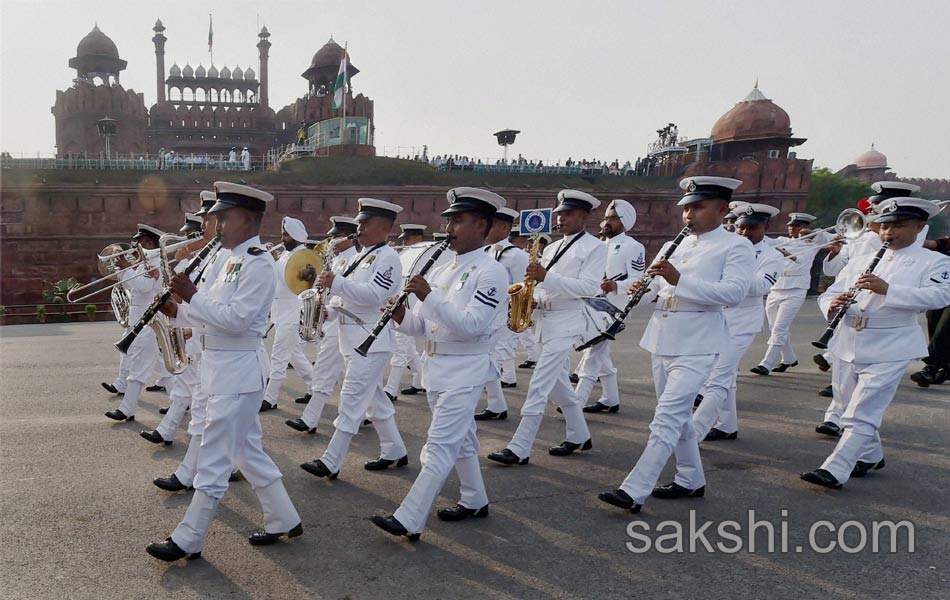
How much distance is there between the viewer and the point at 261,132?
56.4 m

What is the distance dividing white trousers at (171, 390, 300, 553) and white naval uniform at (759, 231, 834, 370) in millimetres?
8127

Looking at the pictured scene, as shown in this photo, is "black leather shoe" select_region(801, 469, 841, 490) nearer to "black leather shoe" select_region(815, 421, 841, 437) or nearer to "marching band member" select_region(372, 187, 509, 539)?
"black leather shoe" select_region(815, 421, 841, 437)

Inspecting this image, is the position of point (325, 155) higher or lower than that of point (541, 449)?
higher

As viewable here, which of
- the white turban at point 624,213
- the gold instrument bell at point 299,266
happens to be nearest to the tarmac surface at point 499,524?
the gold instrument bell at point 299,266

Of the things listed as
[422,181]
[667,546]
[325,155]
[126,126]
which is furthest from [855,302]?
[126,126]

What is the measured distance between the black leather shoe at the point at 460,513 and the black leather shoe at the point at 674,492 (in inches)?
51.0

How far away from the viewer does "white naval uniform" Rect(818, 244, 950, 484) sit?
15.6 feet

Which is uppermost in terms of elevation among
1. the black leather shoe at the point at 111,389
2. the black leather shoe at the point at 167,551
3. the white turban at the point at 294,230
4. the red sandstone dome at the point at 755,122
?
the red sandstone dome at the point at 755,122

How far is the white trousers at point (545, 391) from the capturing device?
5.38 metres

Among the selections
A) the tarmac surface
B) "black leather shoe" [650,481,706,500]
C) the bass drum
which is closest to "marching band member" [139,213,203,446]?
the tarmac surface

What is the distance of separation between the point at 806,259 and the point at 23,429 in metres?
10.7

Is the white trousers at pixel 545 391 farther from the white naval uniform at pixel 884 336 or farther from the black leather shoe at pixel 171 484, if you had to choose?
the black leather shoe at pixel 171 484

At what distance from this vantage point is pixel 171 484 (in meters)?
4.73

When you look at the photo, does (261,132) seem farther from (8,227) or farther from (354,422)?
(354,422)
